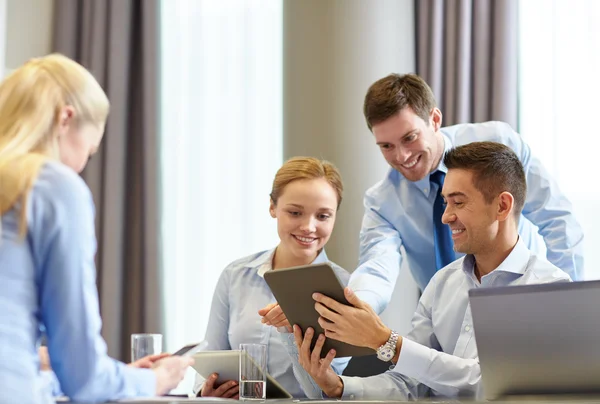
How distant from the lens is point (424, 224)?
117 inches

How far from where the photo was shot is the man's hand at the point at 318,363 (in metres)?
2.08

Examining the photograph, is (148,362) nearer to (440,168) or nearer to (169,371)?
(169,371)

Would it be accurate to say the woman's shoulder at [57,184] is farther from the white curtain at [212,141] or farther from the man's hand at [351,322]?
the white curtain at [212,141]

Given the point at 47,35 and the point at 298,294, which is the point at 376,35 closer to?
the point at 47,35

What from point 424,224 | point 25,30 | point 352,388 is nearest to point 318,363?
point 352,388

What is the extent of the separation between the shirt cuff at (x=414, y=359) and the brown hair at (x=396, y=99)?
38.2 inches

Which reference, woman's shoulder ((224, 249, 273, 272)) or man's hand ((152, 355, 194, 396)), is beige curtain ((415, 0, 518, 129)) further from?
man's hand ((152, 355, 194, 396))

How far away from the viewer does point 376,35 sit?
3.85m

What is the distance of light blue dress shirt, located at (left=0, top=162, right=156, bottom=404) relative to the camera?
1.31 meters

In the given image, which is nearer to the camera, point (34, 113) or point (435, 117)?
point (34, 113)

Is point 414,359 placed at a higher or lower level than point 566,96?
lower

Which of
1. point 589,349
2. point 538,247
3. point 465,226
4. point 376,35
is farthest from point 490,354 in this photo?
point 376,35

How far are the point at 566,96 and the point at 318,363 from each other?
7.05 ft

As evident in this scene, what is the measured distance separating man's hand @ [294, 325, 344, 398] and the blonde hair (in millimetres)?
860
